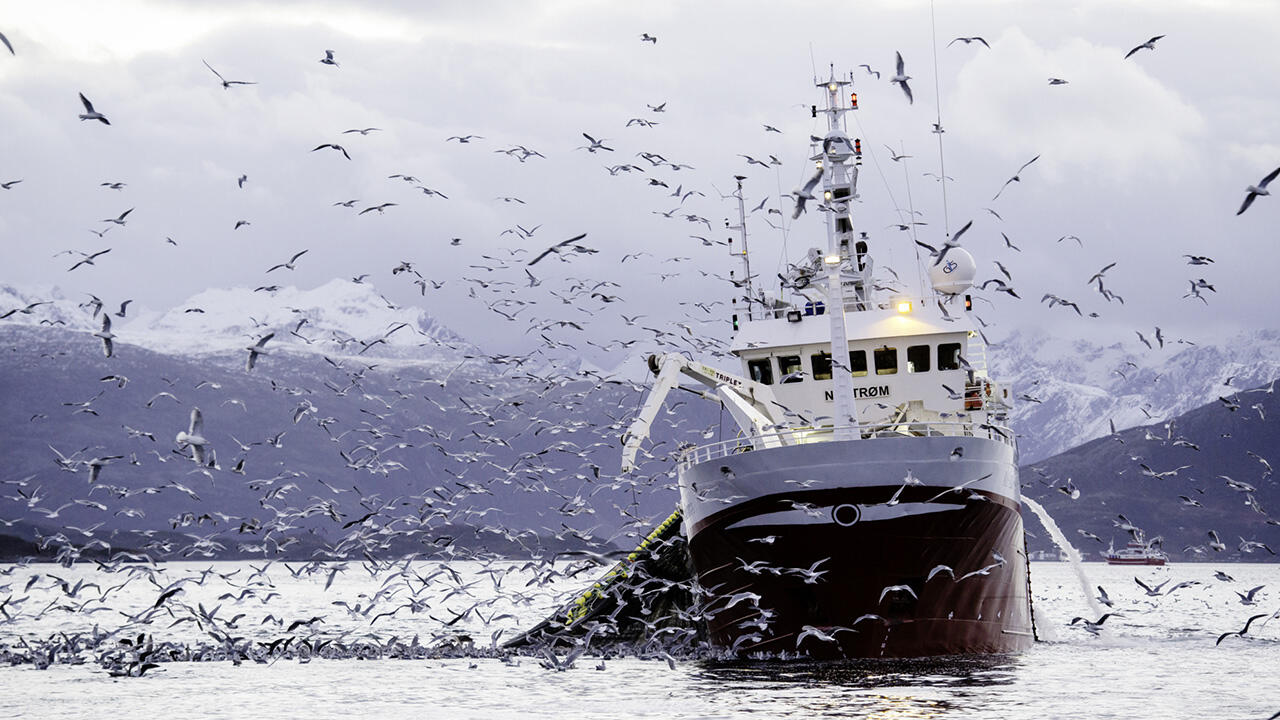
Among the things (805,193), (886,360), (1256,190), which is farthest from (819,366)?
(1256,190)

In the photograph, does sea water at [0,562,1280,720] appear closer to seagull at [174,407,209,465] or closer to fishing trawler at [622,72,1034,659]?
fishing trawler at [622,72,1034,659]

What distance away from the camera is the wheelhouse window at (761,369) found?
4897 centimetres

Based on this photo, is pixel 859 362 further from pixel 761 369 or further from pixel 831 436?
pixel 761 369

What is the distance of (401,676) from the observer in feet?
145

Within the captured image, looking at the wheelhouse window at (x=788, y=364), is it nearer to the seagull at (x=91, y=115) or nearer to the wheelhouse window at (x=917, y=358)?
the wheelhouse window at (x=917, y=358)

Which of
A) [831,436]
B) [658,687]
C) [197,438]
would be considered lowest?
[658,687]

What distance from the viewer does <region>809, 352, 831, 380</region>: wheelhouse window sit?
48156 mm

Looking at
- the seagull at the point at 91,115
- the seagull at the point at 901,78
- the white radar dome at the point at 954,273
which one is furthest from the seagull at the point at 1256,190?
the white radar dome at the point at 954,273

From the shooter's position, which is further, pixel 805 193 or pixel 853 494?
pixel 853 494

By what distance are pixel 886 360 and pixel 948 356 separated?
214 centimetres

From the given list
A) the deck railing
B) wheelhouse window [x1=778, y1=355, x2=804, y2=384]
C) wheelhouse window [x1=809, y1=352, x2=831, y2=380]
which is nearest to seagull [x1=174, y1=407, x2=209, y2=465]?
the deck railing

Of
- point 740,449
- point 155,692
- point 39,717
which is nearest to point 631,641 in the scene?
point 740,449

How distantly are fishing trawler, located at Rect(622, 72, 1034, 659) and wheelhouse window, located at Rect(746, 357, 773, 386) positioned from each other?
0.23ft

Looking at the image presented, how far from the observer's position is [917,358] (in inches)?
1874
